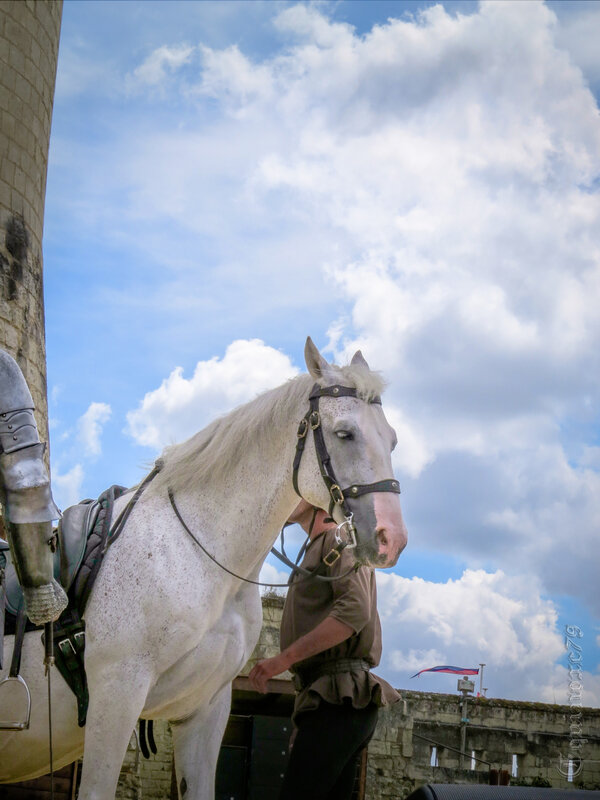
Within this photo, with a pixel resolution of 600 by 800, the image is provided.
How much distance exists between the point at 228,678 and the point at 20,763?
954 millimetres

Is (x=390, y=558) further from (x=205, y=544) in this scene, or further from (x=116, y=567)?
(x=116, y=567)

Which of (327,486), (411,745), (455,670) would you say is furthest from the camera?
(455,670)

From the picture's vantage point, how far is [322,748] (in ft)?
12.4

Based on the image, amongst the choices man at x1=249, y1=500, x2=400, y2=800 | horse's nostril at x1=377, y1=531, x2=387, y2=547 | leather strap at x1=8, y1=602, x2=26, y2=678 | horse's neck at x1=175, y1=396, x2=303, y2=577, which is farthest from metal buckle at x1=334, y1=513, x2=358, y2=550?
leather strap at x1=8, y1=602, x2=26, y2=678

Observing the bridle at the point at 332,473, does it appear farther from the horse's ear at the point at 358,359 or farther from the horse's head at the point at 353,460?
the horse's ear at the point at 358,359

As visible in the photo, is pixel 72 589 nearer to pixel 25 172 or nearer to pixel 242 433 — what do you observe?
pixel 242 433

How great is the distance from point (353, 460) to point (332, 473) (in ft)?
0.34

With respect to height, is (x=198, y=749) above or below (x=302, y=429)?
below

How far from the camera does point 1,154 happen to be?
13.2 m

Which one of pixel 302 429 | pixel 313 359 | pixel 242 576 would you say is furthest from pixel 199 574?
pixel 313 359

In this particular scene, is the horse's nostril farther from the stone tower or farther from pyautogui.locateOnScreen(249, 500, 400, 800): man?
the stone tower

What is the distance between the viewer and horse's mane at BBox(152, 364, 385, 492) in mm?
3875

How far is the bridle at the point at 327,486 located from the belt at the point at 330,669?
402 millimetres

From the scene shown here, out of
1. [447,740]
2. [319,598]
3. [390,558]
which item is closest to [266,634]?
[447,740]
